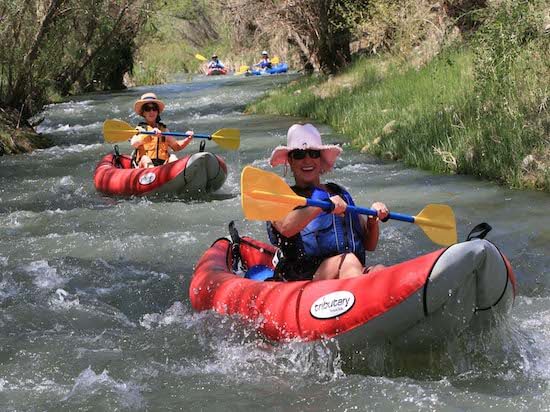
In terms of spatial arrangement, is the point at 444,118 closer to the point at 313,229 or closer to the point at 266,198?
the point at 313,229

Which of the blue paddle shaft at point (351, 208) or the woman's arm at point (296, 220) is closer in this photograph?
the blue paddle shaft at point (351, 208)

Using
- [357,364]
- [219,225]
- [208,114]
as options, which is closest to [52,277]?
[219,225]

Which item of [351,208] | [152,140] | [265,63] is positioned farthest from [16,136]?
[265,63]

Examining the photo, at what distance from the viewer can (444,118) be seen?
30.7 feet

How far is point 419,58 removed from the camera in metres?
13.0

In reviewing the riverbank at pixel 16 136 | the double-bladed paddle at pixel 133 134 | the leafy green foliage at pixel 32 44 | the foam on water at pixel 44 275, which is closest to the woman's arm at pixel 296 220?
the foam on water at pixel 44 275

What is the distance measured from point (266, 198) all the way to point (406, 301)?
0.93m

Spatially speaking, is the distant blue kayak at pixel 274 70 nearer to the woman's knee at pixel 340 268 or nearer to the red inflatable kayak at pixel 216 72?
the red inflatable kayak at pixel 216 72

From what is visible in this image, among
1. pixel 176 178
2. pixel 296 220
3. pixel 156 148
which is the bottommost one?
pixel 176 178

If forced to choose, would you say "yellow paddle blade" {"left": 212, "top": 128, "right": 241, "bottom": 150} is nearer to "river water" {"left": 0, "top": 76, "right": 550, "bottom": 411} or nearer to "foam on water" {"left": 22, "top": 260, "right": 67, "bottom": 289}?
"river water" {"left": 0, "top": 76, "right": 550, "bottom": 411}

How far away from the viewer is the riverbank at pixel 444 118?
25.2ft

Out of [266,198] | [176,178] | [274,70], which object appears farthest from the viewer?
[274,70]

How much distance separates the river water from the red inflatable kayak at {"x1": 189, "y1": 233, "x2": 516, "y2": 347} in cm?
10

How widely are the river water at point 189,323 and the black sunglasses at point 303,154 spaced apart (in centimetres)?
91
